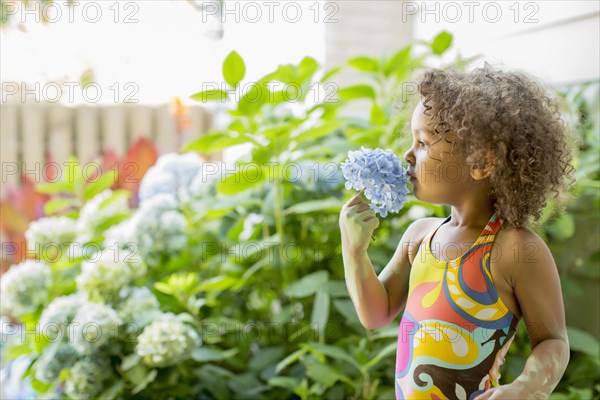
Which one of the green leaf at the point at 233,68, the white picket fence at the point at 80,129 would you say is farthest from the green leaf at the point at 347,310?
the white picket fence at the point at 80,129

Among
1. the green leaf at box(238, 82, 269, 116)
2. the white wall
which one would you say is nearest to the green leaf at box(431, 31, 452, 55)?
the white wall

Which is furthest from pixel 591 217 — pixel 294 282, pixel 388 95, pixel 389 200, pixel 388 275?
pixel 389 200

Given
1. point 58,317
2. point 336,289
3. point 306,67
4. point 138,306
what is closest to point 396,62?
point 306,67

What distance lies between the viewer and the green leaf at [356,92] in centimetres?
150

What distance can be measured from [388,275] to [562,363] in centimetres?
25

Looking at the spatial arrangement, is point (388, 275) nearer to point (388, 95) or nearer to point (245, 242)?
point (245, 242)

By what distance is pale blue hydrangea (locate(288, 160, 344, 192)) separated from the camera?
1.61 m

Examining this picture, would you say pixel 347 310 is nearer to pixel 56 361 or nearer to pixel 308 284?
pixel 308 284

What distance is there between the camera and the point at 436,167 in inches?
32.8

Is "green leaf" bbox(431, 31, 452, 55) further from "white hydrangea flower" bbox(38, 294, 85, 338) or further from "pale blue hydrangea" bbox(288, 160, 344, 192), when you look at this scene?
"white hydrangea flower" bbox(38, 294, 85, 338)

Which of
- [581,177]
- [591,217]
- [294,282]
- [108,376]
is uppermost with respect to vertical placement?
[581,177]

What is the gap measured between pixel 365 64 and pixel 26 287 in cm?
93

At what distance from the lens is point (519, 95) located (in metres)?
0.84

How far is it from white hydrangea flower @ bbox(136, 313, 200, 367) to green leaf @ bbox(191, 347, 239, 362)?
0.18ft
